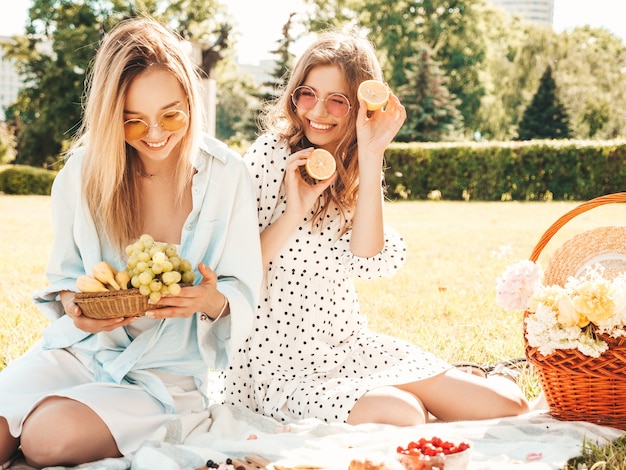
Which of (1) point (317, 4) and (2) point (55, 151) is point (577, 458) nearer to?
(2) point (55, 151)

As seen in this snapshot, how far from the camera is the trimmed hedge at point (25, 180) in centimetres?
2331

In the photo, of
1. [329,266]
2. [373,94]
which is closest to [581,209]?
[373,94]

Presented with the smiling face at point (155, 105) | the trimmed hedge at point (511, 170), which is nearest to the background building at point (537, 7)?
the trimmed hedge at point (511, 170)

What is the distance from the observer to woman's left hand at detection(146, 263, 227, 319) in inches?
122

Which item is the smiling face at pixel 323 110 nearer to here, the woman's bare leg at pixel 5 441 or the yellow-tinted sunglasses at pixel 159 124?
the yellow-tinted sunglasses at pixel 159 124

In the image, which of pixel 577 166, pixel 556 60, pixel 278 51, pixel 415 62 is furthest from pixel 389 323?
pixel 556 60

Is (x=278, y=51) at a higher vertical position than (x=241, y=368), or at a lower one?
higher

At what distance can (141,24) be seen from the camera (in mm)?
3516

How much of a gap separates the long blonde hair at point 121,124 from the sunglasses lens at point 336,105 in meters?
0.69

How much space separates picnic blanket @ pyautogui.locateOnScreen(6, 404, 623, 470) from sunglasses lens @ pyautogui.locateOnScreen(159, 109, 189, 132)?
131 centimetres

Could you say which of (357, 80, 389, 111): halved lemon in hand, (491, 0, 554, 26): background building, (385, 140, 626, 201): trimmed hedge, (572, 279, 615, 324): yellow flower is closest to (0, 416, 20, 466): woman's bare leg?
(357, 80, 389, 111): halved lemon in hand

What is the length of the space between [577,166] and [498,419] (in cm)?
1767

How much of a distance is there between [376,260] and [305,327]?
512mm

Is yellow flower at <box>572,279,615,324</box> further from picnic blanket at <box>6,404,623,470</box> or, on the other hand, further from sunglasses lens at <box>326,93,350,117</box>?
sunglasses lens at <box>326,93,350,117</box>
